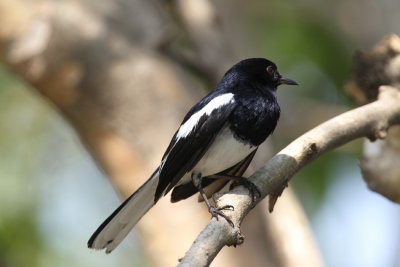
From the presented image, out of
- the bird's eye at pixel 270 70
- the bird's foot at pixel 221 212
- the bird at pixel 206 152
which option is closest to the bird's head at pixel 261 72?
the bird's eye at pixel 270 70

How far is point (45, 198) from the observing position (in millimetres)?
6910

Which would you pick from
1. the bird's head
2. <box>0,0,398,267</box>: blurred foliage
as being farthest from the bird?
<box>0,0,398,267</box>: blurred foliage

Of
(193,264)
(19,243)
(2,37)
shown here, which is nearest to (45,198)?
(19,243)

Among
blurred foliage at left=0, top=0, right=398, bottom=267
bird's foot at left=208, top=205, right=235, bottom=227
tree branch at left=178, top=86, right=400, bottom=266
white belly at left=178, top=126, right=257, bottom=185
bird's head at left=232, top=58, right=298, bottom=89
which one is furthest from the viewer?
blurred foliage at left=0, top=0, right=398, bottom=267

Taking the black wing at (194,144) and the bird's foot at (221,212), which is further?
the black wing at (194,144)

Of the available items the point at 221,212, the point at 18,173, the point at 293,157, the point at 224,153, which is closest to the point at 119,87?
the point at 224,153

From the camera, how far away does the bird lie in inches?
132

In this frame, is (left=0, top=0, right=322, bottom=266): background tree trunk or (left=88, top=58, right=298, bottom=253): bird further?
(left=0, top=0, right=322, bottom=266): background tree trunk

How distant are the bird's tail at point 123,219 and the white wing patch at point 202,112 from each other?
262 millimetres

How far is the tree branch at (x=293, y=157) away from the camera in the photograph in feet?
7.70

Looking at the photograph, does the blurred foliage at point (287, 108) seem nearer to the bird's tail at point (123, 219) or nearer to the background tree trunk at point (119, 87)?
the background tree trunk at point (119, 87)

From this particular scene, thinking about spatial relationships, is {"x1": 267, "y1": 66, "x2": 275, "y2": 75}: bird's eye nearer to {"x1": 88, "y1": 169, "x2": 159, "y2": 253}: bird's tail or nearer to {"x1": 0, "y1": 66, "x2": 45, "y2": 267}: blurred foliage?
{"x1": 88, "y1": 169, "x2": 159, "y2": 253}: bird's tail

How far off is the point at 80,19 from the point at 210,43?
938mm

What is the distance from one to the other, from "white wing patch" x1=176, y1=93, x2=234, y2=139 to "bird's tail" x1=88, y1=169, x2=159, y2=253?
262 mm
